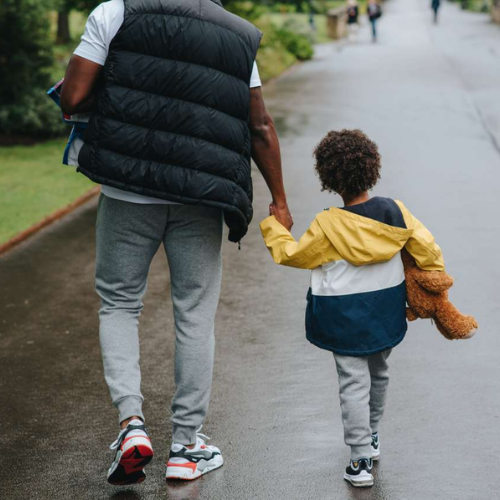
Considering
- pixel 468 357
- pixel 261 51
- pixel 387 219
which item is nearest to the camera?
pixel 387 219

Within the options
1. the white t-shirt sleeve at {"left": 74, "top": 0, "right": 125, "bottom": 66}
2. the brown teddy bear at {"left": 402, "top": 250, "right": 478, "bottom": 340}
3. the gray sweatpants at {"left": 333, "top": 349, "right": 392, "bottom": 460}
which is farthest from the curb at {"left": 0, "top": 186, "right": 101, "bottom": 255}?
the brown teddy bear at {"left": 402, "top": 250, "right": 478, "bottom": 340}

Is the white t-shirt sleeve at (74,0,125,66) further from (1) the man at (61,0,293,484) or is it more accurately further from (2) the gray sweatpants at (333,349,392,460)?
(2) the gray sweatpants at (333,349,392,460)

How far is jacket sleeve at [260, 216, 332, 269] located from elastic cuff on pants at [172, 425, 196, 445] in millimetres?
790

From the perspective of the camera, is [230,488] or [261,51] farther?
[261,51]

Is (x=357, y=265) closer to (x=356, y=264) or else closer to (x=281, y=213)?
(x=356, y=264)

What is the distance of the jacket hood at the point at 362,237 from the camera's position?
11.4 ft

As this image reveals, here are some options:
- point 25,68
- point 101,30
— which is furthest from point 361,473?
point 25,68

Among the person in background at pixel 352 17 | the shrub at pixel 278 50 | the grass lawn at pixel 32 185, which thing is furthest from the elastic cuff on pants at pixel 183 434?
the person in background at pixel 352 17

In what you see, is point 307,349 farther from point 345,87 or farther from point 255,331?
point 345,87

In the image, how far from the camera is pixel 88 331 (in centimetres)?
580

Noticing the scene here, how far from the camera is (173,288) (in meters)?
3.66

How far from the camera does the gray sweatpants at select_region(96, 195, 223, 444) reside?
3.54 m

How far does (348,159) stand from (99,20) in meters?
1.10

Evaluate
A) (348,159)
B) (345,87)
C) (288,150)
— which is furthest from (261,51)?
(348,159)
